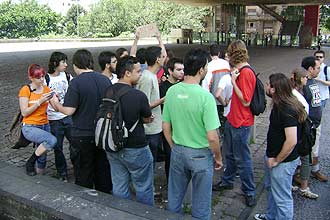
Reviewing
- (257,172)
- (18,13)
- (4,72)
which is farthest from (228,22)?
(18,13)

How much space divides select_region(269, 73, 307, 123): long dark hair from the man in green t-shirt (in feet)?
2.41

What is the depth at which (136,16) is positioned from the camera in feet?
179

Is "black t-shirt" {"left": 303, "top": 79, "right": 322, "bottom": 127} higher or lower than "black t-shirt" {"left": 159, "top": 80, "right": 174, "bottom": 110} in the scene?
lower

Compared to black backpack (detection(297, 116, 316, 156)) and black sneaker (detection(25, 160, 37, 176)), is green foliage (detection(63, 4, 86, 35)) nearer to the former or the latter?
black sneaker (detection(25, 160, 37, 176))

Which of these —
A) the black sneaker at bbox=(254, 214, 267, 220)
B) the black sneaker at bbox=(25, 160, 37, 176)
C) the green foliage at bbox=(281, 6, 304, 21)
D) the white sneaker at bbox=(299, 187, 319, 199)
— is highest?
the green foliage at bbox=(281, 6, 304, 21)

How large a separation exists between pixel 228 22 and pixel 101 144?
36.1 m

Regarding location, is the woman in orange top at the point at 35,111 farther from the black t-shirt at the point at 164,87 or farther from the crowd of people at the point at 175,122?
the black t-shirt at the point at 164,87

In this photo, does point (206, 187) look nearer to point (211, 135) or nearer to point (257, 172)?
point (211, 135)

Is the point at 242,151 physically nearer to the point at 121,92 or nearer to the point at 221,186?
the point at 221,186

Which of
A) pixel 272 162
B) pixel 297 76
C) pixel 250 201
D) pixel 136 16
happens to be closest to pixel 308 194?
pixel 250 201

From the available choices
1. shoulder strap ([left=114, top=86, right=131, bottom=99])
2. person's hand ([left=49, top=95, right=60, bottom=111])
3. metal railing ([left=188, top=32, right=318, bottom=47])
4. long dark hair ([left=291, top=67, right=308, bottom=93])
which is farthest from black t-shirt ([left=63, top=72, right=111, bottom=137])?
metal railing ([left=188, top=32, right=318, bottom=47])

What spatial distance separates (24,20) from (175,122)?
74.9 metres

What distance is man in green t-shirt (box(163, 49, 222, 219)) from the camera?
311cm

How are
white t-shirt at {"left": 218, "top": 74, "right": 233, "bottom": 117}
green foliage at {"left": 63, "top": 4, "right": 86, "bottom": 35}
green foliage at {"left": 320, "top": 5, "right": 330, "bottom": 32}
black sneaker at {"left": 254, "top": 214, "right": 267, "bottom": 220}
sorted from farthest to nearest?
green foliage at {"left": 63, "top": 4, "right": 86, "bottom": 35} → green foliage at {"left": 320, "top": 5, "right": 330, "bottom": 32} → white t-shirt at {"left": 218, "top": 74, "right": 233, "bottom": 117} → black sneaker at {"left": 254, "top": 214, "right": 267, "bottom": 220}
